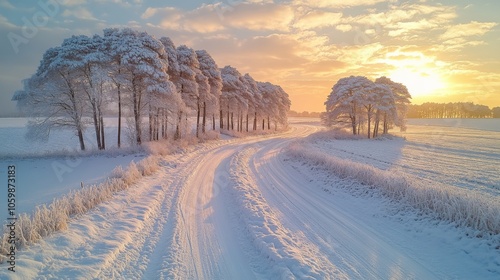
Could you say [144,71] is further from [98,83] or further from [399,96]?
[399,96]

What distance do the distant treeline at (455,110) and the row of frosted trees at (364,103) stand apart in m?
96.7

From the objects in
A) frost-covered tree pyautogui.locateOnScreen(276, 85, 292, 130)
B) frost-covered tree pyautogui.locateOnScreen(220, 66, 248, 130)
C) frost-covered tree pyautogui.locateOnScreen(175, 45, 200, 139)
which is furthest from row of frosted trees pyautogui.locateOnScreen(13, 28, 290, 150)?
A: frost-covered tree pyautogui.locateOnScreen(276, 85, 292, 130)

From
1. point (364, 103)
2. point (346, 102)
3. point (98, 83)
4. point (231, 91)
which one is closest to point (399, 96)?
point (364, 103)

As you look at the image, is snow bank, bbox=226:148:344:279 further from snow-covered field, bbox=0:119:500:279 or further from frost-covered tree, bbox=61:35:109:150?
frost-covered tree, bbox=61:35:109:150

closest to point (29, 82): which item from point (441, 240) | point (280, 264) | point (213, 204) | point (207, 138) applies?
point (207, 138)

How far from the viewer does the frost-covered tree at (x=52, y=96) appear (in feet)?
74.0

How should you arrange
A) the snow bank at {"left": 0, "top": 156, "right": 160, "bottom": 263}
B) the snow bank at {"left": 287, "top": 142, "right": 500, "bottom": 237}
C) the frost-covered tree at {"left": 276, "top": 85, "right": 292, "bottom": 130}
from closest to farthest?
the snow bank at {"left": 0, "top": 156, "right": 160, "bottom": 263} < the snow bank at {"left": 287, "top": 142, "right": 500, "bottom": 237} < the frost-covered tree at {"left": 276, "top": 85, "right": 292, "bottom": 130}

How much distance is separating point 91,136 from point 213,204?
1710 inches

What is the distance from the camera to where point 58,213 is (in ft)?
22.8

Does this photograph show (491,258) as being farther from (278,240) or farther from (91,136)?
(91,136)

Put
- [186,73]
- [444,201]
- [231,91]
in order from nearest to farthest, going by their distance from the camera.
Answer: [444,201]
[186,73]
[231,91]

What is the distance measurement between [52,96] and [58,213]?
21.9m

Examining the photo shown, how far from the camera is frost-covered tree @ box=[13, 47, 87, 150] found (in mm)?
22562

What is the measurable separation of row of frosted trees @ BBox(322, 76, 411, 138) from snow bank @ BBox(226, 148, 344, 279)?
40.4 meters
